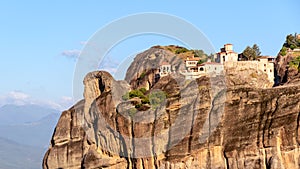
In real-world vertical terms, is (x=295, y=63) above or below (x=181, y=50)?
below

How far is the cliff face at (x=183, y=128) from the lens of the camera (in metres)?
53.5

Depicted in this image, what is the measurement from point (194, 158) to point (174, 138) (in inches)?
105

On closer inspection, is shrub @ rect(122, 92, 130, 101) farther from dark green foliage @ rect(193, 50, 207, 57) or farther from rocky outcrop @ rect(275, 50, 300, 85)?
rocky outcrop @ rect(275, 50, 300, 85)

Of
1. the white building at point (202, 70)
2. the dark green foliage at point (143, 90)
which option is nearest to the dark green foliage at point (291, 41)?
the white building at point (202, 70)

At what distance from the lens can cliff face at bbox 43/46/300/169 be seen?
53.5m

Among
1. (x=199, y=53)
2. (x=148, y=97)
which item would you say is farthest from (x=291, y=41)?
(x=148, y=97)

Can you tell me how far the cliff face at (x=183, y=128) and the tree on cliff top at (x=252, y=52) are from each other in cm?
1010

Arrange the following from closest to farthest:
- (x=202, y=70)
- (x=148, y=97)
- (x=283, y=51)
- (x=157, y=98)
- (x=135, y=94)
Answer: (x=157, y=98)
(x=148, y=97)
(x=135, y=94)
(x=202, y=70)
(x=283, y=51)

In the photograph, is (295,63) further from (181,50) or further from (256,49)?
(181,50)

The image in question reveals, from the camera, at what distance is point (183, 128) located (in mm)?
59938

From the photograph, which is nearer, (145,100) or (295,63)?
(145,100)

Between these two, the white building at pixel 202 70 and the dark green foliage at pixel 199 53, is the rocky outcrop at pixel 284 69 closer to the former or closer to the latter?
the white building at pixel 202 70

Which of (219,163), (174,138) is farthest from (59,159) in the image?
(219,163)

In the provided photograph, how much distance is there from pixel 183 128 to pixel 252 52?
688 inches
